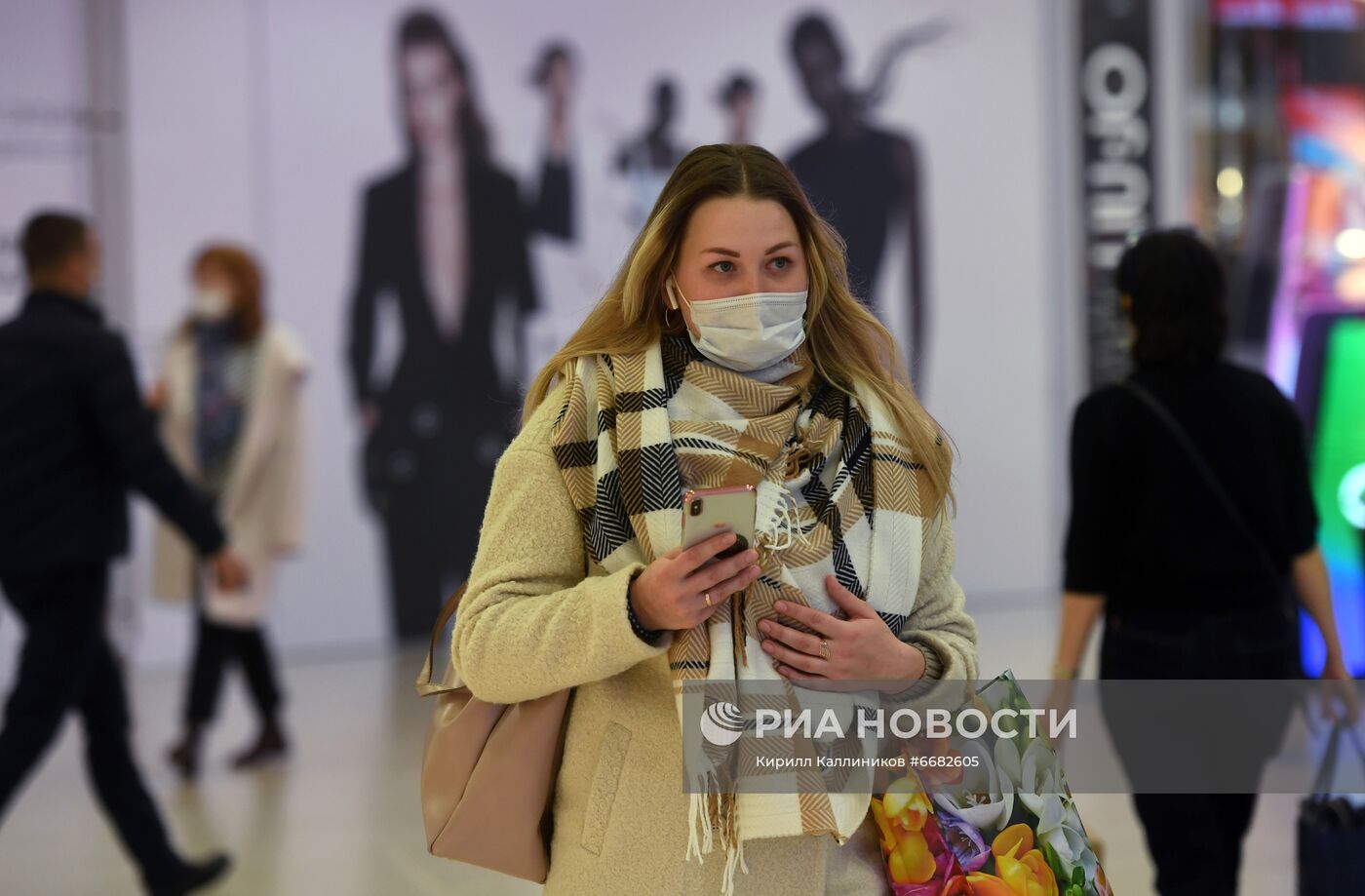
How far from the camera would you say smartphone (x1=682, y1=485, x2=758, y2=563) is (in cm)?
147

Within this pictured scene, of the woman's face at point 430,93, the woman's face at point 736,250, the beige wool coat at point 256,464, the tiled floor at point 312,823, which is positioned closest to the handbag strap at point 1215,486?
the tiled floor at point 312,823

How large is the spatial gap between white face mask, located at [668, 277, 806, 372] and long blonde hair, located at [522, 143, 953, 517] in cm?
5

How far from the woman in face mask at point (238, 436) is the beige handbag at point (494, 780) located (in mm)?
3711

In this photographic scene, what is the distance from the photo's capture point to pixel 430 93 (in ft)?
24.0

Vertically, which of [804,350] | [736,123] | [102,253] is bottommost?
[804,350]

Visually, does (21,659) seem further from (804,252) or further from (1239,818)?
(1239,818)

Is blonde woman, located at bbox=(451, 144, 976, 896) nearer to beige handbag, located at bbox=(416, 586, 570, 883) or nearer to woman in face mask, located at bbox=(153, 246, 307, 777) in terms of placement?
beige handbag, located at bbox=(416, 586, 570, 883)

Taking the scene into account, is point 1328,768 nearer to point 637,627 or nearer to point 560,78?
point 637,627

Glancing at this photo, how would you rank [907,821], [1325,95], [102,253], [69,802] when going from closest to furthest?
[907,821] → [69,802] → [102,253] → [1325,95]

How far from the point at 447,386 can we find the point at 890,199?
9.37 ft

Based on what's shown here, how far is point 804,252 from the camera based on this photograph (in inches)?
70.5

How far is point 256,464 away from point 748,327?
394cm

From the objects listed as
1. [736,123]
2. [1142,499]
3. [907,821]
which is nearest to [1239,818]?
[1142,499]

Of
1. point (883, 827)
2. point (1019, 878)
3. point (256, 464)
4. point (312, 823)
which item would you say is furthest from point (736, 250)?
point (256, 464)
